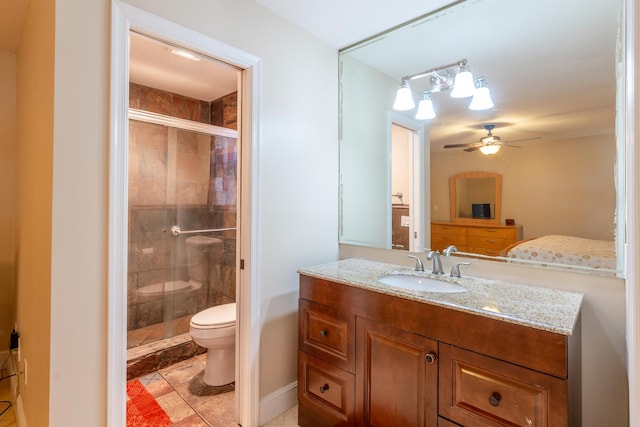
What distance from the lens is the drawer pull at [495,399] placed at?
3.67 feet

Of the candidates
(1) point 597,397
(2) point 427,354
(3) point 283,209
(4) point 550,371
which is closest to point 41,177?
(3) point 283,209

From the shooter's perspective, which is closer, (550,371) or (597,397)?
(550,371)

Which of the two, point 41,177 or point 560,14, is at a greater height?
point 560,14

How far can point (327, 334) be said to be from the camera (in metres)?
1.65

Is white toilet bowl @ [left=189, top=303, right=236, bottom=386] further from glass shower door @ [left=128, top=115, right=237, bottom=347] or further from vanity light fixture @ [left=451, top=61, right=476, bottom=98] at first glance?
vanity light fixture @ [left=451, top=61, right=476, bottom=98]

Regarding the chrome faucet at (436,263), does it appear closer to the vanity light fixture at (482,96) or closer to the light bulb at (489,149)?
the light bulb at (489,149)

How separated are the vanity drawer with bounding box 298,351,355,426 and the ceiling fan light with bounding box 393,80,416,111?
5.35 feet

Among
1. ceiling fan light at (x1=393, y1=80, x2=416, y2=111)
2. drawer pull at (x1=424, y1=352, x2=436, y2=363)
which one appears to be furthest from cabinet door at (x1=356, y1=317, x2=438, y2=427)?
ceiling fan light at (x1=393, y1=80, x2=416, y2=111)

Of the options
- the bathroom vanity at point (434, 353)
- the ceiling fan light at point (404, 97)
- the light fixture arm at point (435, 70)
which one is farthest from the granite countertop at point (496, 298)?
the light fixture arm at point (435, 70)

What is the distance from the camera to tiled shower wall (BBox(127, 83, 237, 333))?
9.13ft

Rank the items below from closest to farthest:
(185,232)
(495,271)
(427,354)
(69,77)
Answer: (69,77) → (427,354) → (495,271) → (185,232)

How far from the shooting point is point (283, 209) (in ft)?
6.36

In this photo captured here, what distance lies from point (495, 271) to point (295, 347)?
4.27 feet

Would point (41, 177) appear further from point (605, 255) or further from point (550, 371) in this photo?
point (605, 255)
